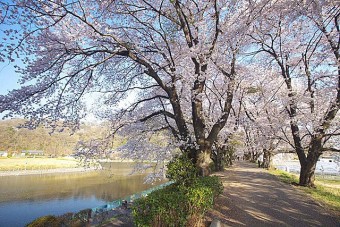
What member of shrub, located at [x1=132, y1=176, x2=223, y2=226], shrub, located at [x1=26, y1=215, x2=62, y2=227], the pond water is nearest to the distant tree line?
the pond water

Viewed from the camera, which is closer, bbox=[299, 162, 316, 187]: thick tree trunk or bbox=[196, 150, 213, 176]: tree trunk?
bbox=[196, 150, 213, 176]: tree trunk

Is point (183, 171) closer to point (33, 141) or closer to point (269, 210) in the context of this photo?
point (269, 210)

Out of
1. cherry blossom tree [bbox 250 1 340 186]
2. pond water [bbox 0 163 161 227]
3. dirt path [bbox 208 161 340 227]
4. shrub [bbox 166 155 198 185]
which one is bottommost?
pond water [bbox 0 163 161 227]

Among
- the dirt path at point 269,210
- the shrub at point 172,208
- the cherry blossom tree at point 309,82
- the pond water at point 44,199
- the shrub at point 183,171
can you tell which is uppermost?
the cherry blossom tree at point 309,82

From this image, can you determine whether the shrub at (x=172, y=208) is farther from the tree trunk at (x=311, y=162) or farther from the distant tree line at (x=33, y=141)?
the distant tree line at (x=33, y=141)

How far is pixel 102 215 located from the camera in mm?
10453

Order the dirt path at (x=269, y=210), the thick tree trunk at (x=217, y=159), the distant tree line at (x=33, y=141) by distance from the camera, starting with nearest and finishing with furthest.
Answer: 1. the dirt path at (x=269, y=210)
2. the thick tree trunk at (x=217, y=159)
3. the distant tree line at (x=33, y=141)

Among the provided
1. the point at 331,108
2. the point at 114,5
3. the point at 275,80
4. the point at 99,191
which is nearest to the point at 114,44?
the point at 114,5

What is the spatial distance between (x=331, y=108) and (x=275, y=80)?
8.08 meters

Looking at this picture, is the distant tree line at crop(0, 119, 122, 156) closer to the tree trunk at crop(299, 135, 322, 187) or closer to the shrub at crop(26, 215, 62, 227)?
the shrub at crop(26, 215, 62, 227)

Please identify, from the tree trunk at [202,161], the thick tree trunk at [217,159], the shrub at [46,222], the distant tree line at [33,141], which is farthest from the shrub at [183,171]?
the distant tree line at [33,141]

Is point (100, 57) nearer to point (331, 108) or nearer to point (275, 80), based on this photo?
point (331, 108)

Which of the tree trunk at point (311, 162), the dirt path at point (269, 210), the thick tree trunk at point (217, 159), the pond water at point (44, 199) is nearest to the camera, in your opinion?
the dirt path at point (269, 210)

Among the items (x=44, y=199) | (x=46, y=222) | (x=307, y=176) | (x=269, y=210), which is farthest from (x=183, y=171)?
(x=44, y=199)
